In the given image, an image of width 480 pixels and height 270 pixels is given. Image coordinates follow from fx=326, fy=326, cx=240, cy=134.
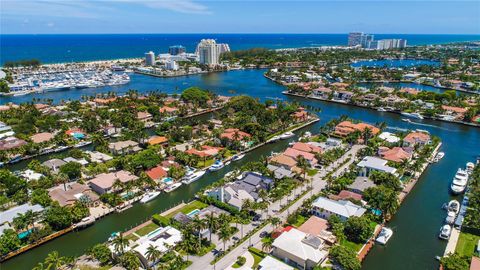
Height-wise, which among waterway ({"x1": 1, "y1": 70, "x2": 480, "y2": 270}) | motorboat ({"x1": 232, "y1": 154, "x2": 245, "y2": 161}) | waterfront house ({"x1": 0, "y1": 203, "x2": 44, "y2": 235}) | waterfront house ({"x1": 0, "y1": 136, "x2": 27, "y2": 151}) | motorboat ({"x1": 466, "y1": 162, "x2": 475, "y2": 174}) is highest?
waterfront house ({"x1": 0, "y1": 136, "x2": 27, "y2": 151})

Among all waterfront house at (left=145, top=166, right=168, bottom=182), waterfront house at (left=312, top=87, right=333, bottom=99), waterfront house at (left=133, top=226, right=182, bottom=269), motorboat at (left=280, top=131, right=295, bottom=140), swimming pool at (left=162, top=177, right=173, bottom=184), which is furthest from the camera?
waterfront house at (left=312, top=87, right=333, bottom=99)

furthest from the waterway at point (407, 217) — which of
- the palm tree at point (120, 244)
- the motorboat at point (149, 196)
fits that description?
the palm tree at point (120, 244)

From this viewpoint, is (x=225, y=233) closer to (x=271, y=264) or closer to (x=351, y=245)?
(x=271, y=264)

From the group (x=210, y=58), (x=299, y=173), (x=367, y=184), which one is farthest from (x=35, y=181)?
(x=210, y=58)

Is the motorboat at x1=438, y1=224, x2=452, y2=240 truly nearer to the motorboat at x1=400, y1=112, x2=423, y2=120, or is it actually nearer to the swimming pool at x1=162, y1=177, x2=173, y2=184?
the swimming pool at x1=162, y1=177, x2=173, y2=184

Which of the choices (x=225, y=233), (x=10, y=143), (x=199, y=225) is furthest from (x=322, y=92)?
(x=10, y=143)

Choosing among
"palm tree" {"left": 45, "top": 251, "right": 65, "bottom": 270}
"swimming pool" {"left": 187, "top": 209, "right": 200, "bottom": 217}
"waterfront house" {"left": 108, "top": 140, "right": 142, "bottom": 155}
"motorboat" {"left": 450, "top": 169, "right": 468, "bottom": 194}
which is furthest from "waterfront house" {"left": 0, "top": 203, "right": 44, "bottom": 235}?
"motorboat" {"left": 450, "top": 169, "right": 468, "bottom": 194}
